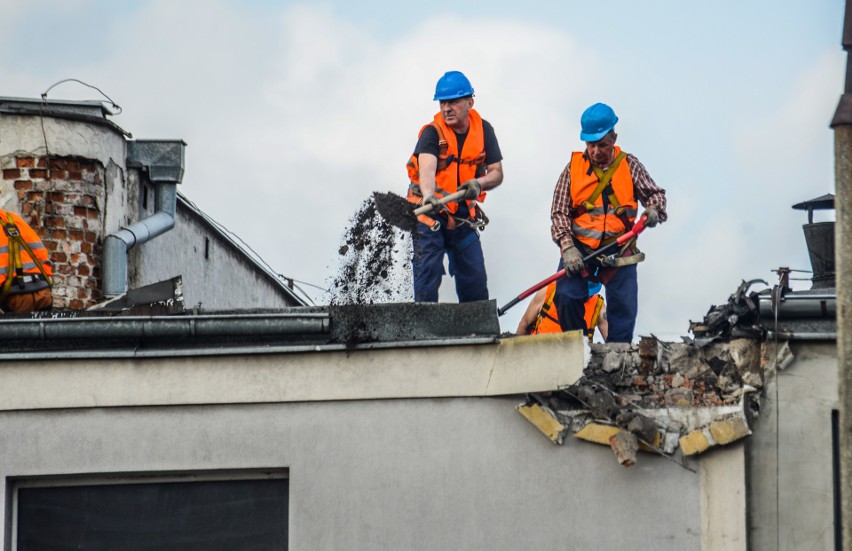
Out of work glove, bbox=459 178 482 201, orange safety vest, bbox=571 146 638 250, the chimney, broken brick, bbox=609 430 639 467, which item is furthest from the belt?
the chimney

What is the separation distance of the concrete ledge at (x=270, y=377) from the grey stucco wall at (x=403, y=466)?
7cm

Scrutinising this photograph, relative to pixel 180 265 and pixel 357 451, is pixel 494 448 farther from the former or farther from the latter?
pixel 180 265

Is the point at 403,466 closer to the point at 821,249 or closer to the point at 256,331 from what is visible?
the point at 256,331

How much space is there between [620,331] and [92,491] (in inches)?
148

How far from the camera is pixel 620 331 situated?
10.8 meters

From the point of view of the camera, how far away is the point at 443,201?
35.6ft

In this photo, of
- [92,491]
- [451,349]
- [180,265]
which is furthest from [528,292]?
[180,265]

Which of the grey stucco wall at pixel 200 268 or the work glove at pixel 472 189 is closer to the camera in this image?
the work glove at pixel 472 189

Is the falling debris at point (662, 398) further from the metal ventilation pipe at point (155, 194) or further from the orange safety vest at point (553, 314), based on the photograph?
the metal ventilation pipe at point (155, 194)

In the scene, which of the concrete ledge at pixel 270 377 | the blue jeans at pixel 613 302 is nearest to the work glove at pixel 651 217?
the blue jeans at pixel 613 302

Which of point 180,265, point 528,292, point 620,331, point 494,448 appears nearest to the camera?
point 494,448

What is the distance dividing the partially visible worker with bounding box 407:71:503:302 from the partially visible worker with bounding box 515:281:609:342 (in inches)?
29.4

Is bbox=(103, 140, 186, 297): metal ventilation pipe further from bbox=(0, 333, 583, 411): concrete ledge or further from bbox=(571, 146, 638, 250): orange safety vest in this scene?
bbox=(571, 146, 638, 250): orange safety vest

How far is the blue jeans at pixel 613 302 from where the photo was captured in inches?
424
